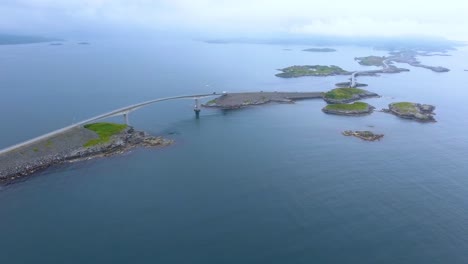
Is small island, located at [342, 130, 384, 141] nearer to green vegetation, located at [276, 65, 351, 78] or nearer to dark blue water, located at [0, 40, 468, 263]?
dark blue water, located at [0, 40, 468, 263]

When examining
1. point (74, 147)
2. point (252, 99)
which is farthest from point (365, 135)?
point (74, 147)

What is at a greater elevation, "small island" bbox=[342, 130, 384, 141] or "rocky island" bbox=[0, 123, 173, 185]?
"rocky island" bbox=[0, 123, 173, 185]

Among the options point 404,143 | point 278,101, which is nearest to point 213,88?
point 278,101

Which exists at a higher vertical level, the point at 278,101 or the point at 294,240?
the point at 278,101

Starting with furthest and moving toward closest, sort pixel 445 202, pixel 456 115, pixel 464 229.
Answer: pixel 456 115 < pixel 445 202 < pixel 464 229

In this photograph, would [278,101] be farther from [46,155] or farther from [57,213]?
[57,213]

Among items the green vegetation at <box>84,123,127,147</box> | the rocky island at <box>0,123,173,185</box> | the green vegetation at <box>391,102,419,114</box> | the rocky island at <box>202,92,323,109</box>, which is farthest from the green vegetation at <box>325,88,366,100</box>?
the green vegetation at <box>84,123,127,147</box>

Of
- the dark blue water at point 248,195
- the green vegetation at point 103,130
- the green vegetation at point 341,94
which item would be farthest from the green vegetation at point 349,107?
the green vegetation at point 103,130
